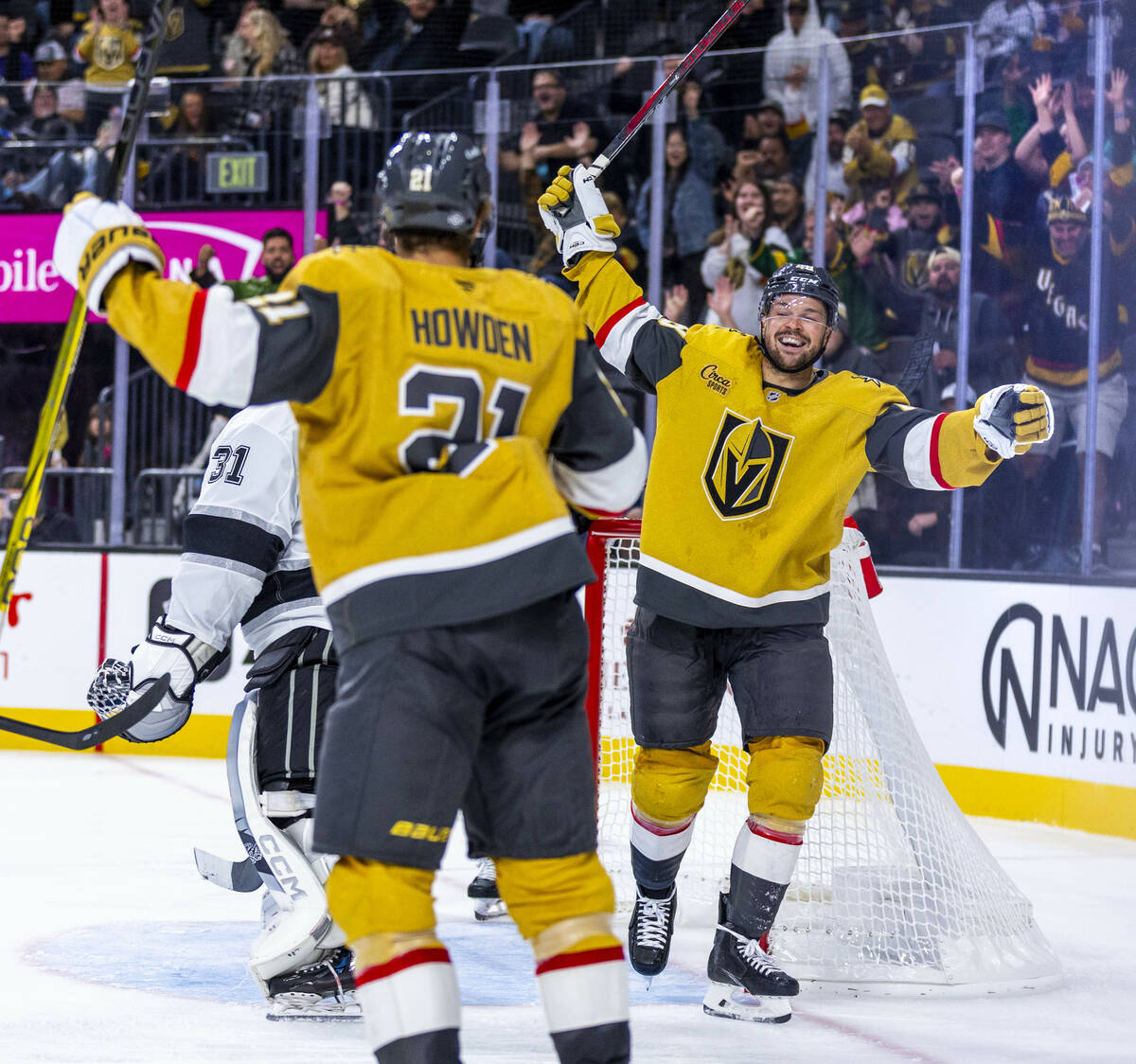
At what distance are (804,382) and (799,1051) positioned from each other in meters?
1.19

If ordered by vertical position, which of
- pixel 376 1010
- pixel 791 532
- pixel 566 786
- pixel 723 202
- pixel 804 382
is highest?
pixel 723 202

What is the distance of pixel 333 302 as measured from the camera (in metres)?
1.71

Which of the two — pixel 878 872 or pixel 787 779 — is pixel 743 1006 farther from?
pixel 878 872

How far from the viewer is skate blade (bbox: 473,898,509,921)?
3641 mm

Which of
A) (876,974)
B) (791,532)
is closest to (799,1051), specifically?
(876,974)

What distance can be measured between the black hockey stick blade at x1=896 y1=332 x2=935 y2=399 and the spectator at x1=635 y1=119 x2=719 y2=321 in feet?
3.47

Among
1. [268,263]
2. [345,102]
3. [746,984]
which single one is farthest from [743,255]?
[746,984]

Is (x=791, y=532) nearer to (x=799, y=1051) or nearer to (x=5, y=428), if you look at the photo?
(x=799, y=1051)

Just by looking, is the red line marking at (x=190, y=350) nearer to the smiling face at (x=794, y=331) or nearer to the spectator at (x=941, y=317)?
the smiling face at (x=794, y=331)

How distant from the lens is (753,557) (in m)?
2.92

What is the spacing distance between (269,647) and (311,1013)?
0.62 meters

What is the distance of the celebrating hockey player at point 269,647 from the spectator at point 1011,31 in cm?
410

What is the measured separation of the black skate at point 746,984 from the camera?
283cm

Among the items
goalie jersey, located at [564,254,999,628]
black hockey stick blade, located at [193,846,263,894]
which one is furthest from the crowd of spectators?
black hockey stick blade, located at [193,846,263,894]
